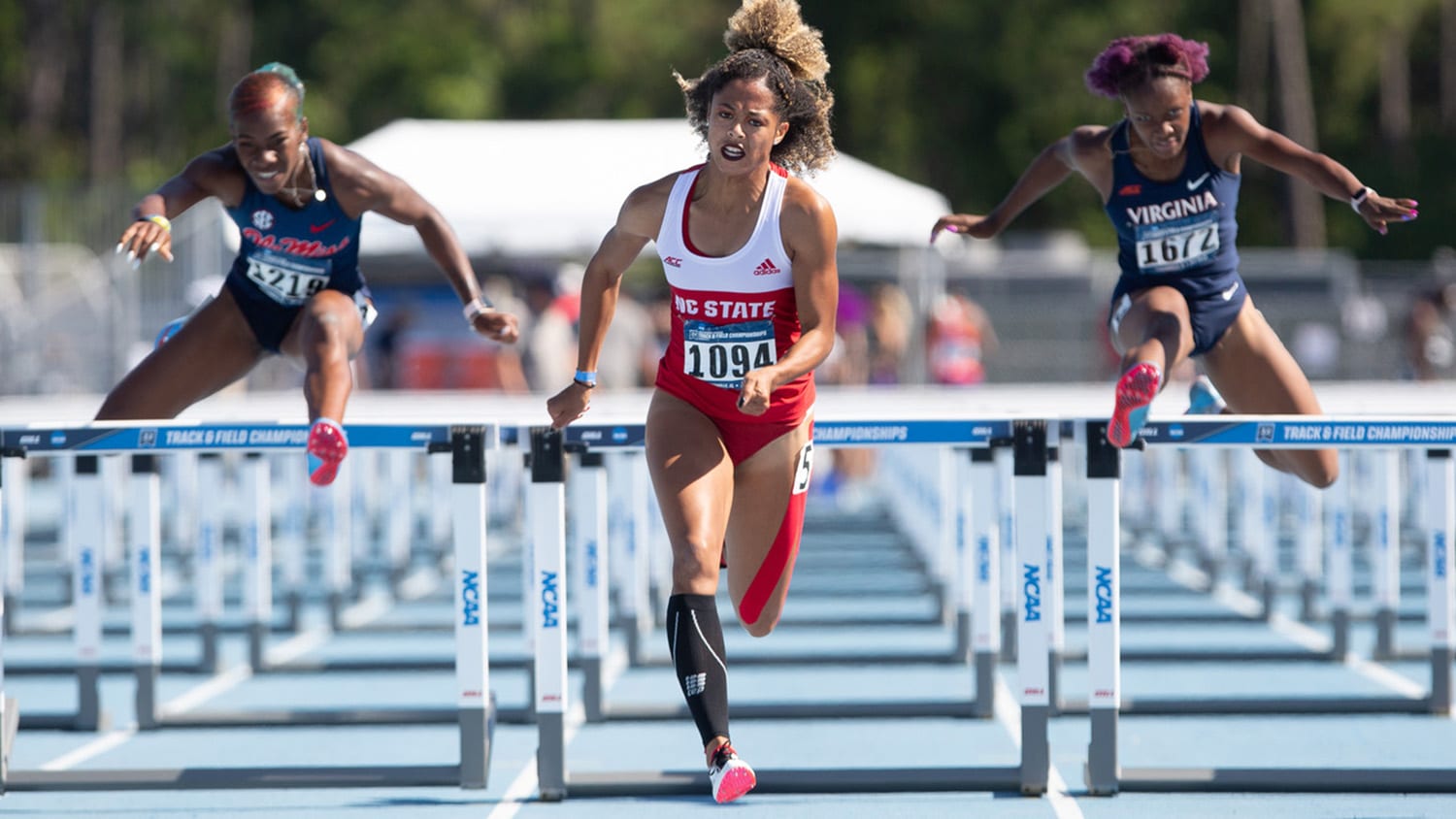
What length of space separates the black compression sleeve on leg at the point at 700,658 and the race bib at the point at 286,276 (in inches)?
A: 90.5

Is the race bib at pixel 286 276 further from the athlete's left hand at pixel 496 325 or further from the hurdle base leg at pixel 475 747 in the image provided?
the hurdle base leg at pixel 475 747

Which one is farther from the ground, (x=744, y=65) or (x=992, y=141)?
(x=992, y=141)

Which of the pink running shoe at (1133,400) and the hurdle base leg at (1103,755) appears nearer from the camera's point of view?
the pink running shoe at (1133,400)

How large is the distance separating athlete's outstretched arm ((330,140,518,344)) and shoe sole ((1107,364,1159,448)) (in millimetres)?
2203

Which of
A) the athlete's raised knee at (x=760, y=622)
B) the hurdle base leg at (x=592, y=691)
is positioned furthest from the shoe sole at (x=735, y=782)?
the hurdle base leg at (x=592, y=691)

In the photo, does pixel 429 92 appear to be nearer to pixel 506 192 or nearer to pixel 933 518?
pixel 506 192

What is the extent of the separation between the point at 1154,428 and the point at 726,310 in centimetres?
169

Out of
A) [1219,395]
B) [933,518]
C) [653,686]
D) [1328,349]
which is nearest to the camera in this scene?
[1219,395]

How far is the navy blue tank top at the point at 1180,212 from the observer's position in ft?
20.6

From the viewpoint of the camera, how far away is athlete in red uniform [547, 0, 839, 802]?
504 centimetres

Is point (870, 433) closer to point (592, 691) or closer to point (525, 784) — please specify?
point (525, 784)

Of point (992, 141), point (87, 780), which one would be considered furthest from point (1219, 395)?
point (992, 141)

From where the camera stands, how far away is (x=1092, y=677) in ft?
19.7

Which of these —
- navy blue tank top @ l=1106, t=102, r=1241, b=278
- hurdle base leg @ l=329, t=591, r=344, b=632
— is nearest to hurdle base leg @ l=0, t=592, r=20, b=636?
hurdle base leg @ l=329, t=591, r=344, b=632
